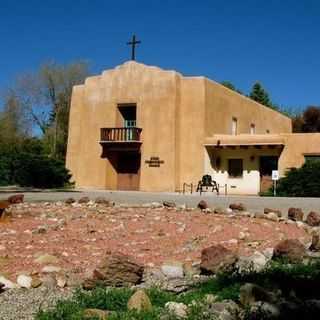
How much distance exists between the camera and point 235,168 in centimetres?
3503

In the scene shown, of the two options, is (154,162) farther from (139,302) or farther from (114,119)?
(139,302)

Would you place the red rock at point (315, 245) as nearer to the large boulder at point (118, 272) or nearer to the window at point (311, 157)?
the large boulder at point (118, 272)

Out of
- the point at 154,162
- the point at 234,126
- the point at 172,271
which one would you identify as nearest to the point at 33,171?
the point at 154,162

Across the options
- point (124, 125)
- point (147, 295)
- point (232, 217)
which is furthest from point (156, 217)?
point (124, 125)

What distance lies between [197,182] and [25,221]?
23.3 metres

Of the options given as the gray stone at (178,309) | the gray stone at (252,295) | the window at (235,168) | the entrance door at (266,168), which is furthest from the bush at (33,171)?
the gray stone at (252,295)

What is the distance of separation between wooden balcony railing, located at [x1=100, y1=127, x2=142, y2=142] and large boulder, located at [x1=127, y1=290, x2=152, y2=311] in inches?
1168

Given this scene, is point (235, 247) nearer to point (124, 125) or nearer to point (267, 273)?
point (267, 273)

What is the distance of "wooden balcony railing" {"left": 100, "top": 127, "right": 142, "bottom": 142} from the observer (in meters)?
34.5

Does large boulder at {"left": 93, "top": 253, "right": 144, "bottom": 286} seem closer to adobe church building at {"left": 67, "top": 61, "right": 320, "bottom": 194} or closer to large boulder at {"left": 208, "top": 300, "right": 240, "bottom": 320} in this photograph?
large boulder at {"left": 208, "top": 300, "right": 240, "bottom": 320}

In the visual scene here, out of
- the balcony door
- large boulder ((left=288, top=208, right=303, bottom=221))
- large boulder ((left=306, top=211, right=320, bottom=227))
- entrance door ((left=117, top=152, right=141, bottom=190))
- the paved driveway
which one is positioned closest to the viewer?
large boulder ((left=306, top=211, right=320, bottom=227))

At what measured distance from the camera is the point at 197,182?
33.5m

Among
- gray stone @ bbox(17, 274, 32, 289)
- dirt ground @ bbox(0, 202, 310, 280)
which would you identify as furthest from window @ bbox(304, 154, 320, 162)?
gray stone @ bbox(17, 274, 32, 289)

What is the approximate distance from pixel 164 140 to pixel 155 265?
26.6m
